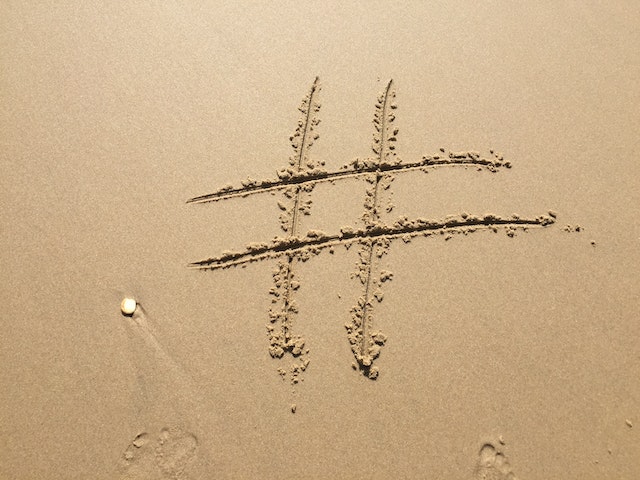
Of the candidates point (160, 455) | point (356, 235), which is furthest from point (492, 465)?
point (160, 455)

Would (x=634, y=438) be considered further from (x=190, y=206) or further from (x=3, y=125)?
(x=3, y=125)

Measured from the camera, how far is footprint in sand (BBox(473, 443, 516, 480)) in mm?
1352

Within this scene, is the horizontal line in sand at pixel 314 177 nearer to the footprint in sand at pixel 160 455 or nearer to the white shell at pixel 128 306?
the white shell at pixel 128 306

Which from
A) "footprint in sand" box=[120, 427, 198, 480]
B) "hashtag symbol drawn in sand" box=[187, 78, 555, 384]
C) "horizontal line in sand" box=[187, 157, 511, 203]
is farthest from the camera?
"horizontal line in sand" box=[187, 157, 511, 203]

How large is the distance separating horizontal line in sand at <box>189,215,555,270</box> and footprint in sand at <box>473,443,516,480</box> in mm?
802

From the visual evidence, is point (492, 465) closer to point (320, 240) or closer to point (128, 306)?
point (320, 240)

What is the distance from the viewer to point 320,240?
Result: 5.01 ft

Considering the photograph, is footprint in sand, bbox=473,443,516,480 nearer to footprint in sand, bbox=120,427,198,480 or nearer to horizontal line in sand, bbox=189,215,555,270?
horizontal line in sand, bbox=189,215,555,270

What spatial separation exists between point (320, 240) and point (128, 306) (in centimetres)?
77

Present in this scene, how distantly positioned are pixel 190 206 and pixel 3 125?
884 mm

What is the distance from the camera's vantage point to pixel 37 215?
1.56 m

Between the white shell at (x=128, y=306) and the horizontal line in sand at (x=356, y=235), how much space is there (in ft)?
0.82

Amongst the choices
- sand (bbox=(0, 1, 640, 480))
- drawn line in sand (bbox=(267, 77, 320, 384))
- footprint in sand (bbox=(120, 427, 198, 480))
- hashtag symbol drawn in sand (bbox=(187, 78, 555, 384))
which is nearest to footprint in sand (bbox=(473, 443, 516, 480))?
sand (bbox=(0, 1, 640, 480))

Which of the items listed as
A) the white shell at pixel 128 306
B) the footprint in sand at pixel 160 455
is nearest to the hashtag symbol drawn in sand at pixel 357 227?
the white shell at pixel 128 306
